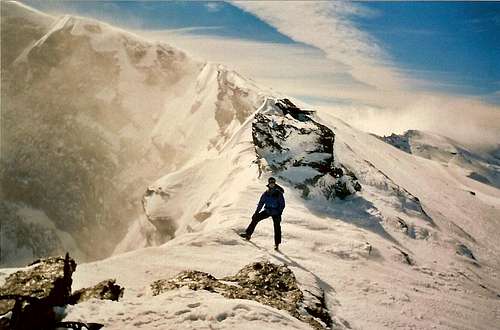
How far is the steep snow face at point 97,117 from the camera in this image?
62.3 meters

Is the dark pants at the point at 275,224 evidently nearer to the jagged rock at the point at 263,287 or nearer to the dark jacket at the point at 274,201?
the dark jacket at the point at 274,201

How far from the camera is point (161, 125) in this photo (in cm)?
6875

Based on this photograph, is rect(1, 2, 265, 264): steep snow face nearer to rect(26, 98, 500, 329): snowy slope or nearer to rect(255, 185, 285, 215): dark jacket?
rect(26, 98, 500, 329): snowy slope

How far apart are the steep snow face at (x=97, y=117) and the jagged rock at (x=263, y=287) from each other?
135 feet

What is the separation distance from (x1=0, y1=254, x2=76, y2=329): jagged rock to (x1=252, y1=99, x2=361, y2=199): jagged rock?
53.4 ft

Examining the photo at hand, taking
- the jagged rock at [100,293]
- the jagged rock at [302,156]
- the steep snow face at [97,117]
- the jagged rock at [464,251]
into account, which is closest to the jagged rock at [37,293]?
the jagged rock at [100,293]

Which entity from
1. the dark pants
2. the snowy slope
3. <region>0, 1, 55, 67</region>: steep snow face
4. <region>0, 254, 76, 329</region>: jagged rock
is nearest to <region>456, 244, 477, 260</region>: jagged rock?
the snowy slope

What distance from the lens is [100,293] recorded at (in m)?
8.71

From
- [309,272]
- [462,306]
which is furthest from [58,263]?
[462,306]

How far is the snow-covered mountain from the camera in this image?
11.6 meters

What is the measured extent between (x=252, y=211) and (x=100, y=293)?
451 inches

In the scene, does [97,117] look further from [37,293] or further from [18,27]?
[37,293]

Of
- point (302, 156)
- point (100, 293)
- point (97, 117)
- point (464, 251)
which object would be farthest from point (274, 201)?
point (97, 117)

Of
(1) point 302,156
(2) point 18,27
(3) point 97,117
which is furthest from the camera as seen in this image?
(2) point 18,27
